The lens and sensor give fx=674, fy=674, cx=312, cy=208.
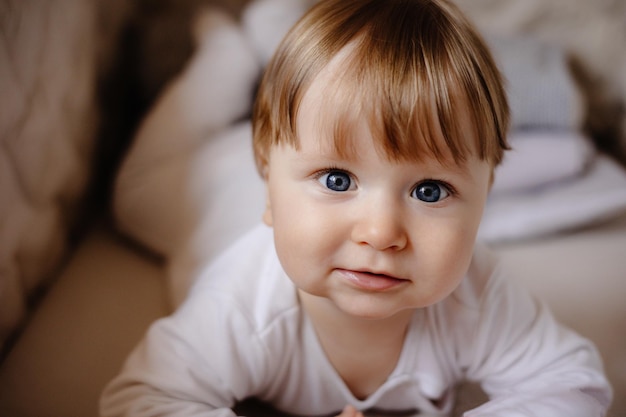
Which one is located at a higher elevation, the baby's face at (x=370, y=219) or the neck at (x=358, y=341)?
the baby's face at (x=370, y=219)

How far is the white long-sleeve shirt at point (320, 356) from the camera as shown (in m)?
0.65

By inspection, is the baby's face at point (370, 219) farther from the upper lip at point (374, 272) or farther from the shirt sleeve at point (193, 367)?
the shirt sleeve at point (193, 367)

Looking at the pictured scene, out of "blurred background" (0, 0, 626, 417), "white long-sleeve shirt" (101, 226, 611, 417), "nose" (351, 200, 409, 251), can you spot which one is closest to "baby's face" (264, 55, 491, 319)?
"nose" (351, 200, 409, 251)

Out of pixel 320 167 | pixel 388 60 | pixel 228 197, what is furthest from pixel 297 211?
pixel 228 197

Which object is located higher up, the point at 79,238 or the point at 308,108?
the point at 308,108

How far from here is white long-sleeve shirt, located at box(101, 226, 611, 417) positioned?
651 mm

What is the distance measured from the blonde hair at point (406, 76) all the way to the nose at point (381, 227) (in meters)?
0.04

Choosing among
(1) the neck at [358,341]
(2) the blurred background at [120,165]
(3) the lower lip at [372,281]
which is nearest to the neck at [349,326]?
(1) the neck at [358,341]

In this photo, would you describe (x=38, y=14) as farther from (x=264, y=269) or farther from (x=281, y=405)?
(x=281, y=405)

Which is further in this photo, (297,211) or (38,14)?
(38,14)

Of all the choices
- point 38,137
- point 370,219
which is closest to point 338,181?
point 370,219

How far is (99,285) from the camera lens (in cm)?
88

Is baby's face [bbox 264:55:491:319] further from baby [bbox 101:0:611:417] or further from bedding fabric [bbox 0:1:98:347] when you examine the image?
bedding fabric [bbox 0:1:98:347]

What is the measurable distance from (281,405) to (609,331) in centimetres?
43
